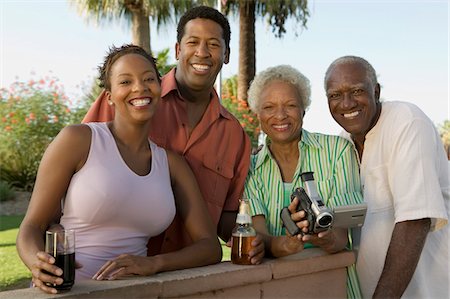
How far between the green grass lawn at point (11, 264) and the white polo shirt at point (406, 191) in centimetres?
359

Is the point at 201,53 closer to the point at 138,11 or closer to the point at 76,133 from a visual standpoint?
the point at 76,133

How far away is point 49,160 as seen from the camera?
2613 millimetres

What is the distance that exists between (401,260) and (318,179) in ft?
1.83

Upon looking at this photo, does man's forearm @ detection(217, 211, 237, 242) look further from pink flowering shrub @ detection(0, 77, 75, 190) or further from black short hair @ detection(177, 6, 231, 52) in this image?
pink flowering shrub @ detection(0, 77, 75, 190)

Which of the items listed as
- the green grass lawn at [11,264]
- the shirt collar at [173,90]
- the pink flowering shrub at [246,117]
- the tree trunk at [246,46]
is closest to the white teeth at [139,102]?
the shirt collar at [173,90]

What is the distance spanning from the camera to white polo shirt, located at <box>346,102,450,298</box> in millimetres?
2957

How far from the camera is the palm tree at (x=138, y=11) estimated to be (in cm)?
1542

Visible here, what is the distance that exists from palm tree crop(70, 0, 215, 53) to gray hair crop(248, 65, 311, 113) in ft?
39.4

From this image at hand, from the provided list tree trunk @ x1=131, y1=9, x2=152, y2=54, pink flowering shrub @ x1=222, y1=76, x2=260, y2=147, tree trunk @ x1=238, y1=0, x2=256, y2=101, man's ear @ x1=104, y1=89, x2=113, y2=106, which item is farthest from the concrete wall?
tree trunk @ x1=131, y1=9, x2=152, y2=54

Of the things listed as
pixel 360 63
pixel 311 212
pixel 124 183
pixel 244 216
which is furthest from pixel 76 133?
pixel 360 63

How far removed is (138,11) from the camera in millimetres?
15523

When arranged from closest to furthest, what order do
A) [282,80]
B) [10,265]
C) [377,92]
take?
[282,80] < [377,92] < [10,265]

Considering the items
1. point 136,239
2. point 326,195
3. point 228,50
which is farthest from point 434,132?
point 136,239

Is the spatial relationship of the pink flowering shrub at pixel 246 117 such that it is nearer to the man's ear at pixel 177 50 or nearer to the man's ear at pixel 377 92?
the man's ear at pixel 177 50
